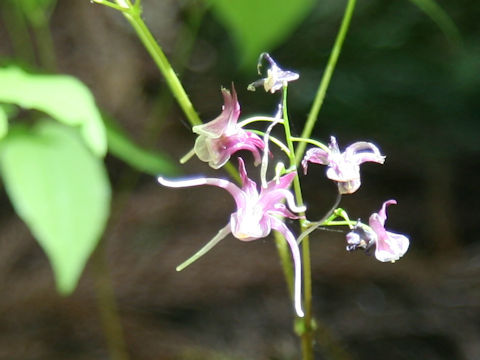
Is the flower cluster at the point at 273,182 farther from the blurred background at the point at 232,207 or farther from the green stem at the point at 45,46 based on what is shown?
the green stem at the point at 45,46

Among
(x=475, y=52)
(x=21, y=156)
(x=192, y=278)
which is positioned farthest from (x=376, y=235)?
(x=192, y=278)

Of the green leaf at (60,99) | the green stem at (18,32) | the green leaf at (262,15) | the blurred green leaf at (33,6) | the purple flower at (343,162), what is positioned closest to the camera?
the purple flower at (343,162)

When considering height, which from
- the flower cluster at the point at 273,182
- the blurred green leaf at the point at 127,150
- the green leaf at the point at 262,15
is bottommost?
the flower cluster at the point at 273,182

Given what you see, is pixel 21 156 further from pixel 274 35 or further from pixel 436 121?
pixel 436 121

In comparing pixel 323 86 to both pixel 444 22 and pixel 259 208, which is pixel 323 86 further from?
pixel 444 22

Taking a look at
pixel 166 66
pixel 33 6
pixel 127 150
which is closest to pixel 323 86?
pixel 166 66

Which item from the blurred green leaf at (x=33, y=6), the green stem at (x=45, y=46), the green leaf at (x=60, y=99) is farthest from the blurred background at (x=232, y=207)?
the green leaf at (x=60, y=99)
